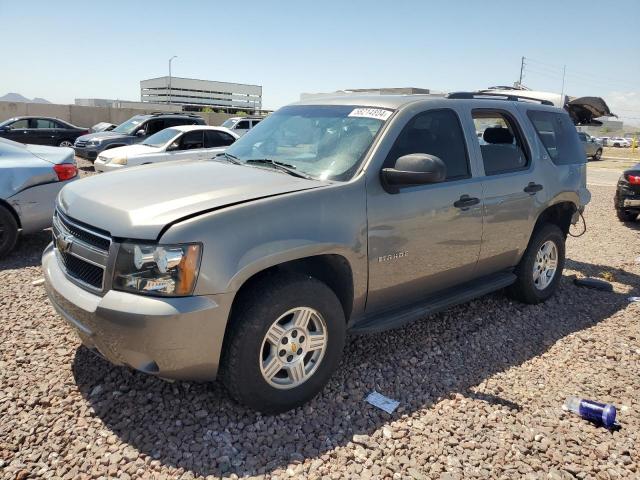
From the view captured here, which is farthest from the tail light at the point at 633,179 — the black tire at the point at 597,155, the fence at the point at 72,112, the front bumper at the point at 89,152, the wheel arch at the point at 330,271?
the fence at the point at 72,112

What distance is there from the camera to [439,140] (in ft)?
12.7

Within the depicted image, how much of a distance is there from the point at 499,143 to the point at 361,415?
9.56 ft

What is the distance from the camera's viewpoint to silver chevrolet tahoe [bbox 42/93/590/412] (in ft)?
8.48

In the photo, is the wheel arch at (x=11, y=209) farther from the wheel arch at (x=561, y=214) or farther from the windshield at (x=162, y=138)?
the windshield at (x=162, y=138)

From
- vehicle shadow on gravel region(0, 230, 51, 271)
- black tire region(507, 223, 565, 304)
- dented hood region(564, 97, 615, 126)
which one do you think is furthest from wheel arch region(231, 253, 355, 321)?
dented hood region(564, 97, 615, 126)

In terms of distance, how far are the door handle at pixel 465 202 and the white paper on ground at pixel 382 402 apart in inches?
59.0

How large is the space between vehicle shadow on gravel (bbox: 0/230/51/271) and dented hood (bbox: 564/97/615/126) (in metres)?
8.48

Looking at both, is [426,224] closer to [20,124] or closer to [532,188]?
[532,188]

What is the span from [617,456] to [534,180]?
2.52 metres

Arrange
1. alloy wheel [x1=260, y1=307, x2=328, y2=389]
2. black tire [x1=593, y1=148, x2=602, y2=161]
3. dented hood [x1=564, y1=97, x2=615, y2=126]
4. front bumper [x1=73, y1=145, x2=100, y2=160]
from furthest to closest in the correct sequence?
black tire [x1=593, y1=148, x2=602, y2=161], front bumper [x1=73, y1=145, x2=100, y2=160], dented hood [x1=564, y1=97, x2=615, y2=126], alloy wheel [x1=260, y1=307, x2=328, y2=389]

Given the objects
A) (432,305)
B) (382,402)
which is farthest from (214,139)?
(382,402)

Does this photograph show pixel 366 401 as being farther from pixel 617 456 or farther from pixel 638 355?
pixel 638 355

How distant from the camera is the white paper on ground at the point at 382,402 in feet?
10.4

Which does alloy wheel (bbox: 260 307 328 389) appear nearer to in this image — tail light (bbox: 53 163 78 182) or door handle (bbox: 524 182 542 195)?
door handle (bbox: 524 182 542 195)
